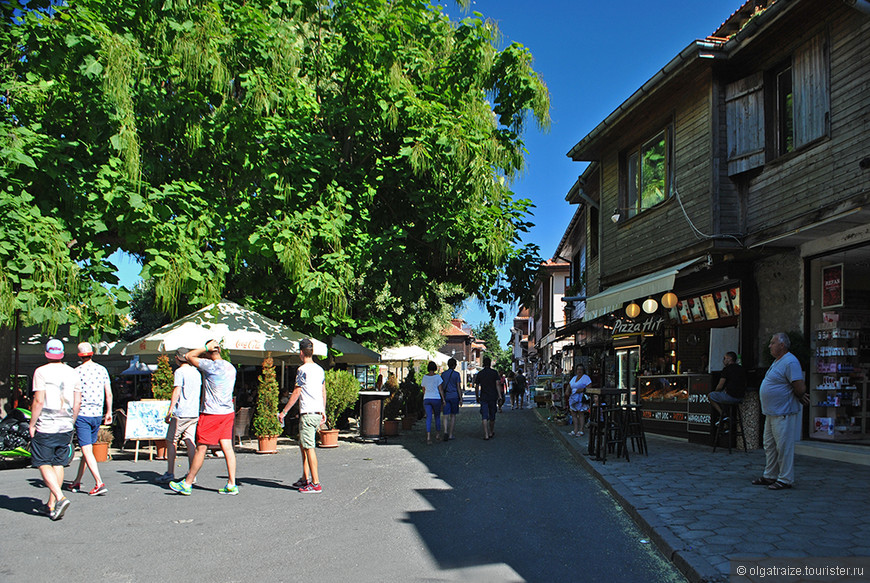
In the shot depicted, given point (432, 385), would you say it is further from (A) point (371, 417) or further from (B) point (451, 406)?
(A) point (371, 417)

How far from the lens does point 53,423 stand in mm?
6719

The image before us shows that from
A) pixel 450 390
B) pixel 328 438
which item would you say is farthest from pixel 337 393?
pixel 450 390

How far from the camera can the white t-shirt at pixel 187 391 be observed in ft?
28.8

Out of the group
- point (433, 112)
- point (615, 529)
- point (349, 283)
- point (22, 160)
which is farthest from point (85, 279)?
point (615, 529)

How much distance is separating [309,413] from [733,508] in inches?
186

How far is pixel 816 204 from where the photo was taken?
33.4 ft

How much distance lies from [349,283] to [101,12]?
22.1 feet

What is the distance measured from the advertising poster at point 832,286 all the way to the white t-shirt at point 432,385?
Answer: 744 centimetres

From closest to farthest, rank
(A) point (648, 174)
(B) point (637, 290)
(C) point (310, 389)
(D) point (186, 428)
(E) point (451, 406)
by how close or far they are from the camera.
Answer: (C) point (310, 389)
(D) point (186, 428)
(B) point (637, 290)
(E) point (451, 406)
(A) point (648, 174)

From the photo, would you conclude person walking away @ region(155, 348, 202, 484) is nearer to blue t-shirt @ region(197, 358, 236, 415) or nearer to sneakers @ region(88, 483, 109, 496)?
blue t-shirt @ region(197, 358, 236, 415)

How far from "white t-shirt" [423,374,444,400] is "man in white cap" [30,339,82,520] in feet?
27.8

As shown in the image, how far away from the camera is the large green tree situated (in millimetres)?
11391

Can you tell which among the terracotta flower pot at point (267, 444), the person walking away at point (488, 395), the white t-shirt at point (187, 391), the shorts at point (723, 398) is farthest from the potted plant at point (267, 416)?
the shorts at point (723, 398)

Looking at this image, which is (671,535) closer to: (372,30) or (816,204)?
(816,204)
